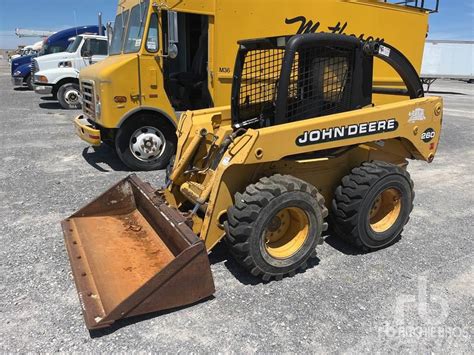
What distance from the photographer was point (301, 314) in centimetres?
305

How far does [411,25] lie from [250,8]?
3.48 metres

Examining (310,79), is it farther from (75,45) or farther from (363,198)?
(75,45)

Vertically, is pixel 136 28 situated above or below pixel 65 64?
above

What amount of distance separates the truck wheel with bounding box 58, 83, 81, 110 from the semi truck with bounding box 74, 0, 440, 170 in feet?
22.4

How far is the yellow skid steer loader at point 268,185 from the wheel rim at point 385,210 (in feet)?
0.04

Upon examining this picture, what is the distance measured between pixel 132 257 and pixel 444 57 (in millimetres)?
25514

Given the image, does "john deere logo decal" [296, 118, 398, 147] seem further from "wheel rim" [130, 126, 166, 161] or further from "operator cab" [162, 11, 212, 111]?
"wheel rim" [130, 126, 166, 161]

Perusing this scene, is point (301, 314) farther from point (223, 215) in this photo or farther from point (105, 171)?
point (105, 171)

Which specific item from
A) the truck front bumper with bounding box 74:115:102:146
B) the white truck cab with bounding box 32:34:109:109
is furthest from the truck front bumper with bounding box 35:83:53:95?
the truck front bumper with bounding box 74:115:102:146

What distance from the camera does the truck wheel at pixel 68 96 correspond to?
13.5 metres

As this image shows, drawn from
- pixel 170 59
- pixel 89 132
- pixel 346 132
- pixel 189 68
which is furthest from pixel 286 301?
pixel 189 68

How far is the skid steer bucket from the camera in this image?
2805mm

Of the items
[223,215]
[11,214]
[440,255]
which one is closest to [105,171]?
[11,214]

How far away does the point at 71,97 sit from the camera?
44.9 feet
